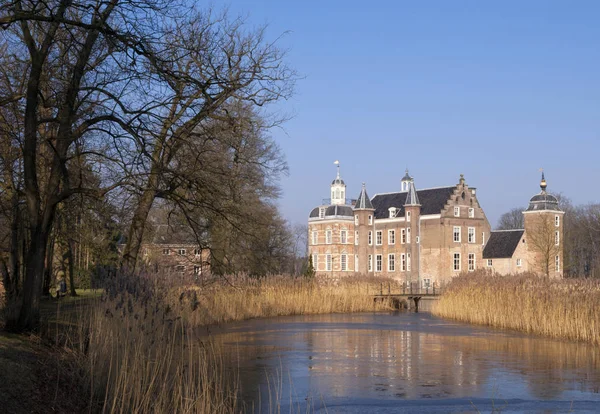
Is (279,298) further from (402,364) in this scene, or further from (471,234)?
(471,234)

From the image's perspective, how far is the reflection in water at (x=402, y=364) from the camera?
33.7 feet

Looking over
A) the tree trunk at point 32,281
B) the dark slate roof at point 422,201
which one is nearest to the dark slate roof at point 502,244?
the dark slate roof at point 422,201

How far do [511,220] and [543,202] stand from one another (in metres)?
34.7

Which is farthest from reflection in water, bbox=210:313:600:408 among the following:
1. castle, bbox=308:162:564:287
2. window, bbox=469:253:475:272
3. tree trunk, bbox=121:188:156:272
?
window, bbox=469:253:475:272

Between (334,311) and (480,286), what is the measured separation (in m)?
6.27

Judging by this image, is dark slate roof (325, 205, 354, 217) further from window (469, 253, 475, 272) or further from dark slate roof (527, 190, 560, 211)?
dark slate roof (527, 190, 560, 211)

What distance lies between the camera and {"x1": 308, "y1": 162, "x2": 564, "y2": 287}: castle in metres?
56.9

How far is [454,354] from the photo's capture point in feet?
48.9

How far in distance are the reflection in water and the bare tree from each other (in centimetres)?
6981

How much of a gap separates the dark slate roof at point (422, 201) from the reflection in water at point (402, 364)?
38.2 metres

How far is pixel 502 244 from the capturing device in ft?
193

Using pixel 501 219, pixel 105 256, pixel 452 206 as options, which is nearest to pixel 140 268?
pixel 105 256

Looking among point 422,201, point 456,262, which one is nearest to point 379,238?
point 422,201

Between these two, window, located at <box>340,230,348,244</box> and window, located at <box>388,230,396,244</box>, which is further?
window, located at <box>340,230,348,244</box>
